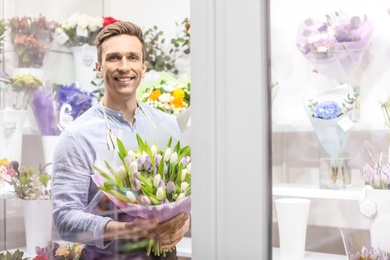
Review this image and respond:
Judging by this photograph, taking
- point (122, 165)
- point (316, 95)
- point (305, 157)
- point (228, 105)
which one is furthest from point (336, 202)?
point (122, 165)

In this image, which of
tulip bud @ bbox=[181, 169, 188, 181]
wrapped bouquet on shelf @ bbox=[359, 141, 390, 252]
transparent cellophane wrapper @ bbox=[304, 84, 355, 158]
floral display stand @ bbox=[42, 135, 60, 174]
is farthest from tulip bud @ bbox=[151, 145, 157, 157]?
wrapped bouquet on shelf @ bbox=[359, 141, 390, 252]

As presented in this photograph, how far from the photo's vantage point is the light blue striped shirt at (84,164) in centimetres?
170

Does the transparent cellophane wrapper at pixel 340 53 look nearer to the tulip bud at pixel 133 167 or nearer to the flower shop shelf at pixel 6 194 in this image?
the tulip bud at pixel 133 167

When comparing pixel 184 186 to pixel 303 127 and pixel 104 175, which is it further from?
pixel 303 127

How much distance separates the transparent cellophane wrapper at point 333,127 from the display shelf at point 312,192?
0.09 meters

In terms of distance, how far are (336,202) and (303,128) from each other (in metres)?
0.20

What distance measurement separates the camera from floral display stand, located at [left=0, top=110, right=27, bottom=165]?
193 cm

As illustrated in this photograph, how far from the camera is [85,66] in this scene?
1.80m

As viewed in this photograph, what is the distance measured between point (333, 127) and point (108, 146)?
67cm

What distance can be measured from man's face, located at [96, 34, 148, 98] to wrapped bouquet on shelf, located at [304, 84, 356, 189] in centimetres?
55

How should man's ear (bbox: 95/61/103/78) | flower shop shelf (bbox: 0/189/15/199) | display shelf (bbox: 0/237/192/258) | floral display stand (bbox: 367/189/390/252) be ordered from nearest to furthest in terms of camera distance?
floral display stand (bbox: 367/189/390/252) → display shelf (bbox: 0/237/192/258) → man's ear (bbox: 95/61/103/78) → flower shop shelf (bbox: 0/189/15/199)

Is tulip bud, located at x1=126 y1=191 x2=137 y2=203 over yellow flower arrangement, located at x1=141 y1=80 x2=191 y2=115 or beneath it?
beneath

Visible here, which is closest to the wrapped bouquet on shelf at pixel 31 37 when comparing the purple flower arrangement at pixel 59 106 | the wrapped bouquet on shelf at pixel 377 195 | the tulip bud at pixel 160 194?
the purple flower arrangement at pixel 59 106

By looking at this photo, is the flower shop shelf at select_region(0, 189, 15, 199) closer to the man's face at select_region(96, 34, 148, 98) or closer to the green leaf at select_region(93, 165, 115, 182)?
the green leaf at select_region(93, 165, 115, 182)
